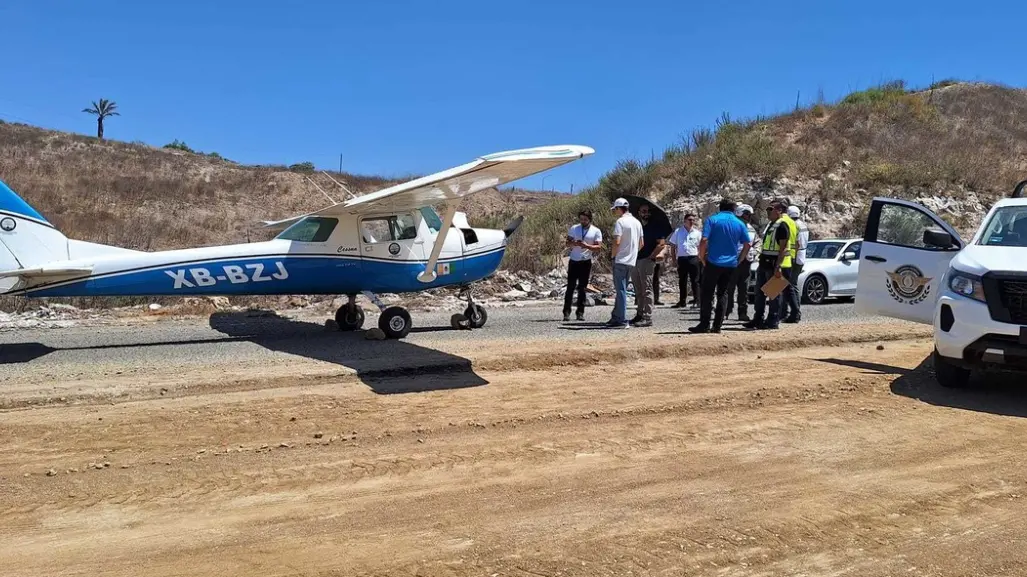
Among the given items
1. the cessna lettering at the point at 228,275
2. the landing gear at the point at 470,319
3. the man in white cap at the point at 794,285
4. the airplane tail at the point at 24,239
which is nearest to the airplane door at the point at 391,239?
the landing gear at the point at 470,319

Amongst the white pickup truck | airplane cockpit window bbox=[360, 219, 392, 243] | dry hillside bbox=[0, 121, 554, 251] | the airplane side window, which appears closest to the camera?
the white pickup truck

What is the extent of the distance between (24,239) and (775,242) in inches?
406

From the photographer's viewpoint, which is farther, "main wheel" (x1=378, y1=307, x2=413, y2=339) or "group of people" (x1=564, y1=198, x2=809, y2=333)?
"group of people" (x1=564, y1=198, x2=809, y2=333)

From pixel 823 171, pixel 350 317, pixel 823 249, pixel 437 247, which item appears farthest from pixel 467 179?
pixel 823 171

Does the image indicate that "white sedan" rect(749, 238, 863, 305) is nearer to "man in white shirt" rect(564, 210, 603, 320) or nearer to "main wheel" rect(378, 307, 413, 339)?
"man in white shirt" rect(564, 210, 603, 320)

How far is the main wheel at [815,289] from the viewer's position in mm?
17141

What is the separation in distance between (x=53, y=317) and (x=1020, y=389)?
14566mm

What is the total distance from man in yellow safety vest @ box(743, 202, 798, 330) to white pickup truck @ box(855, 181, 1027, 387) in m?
2.54

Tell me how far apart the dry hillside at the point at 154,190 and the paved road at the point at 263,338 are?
44.7 ft

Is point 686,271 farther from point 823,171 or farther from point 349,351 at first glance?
point 823,171

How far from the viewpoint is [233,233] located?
3294cm

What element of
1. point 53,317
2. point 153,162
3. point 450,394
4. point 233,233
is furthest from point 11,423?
point 153,162

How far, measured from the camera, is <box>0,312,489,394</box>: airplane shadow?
27.1 ft

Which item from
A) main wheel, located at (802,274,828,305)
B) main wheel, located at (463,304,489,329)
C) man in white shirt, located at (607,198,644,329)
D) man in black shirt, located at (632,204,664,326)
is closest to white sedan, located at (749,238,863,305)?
main wheel, located at (802,274,828,305)
